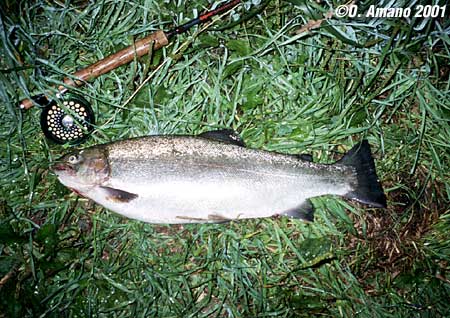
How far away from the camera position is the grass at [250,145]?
2.85 meters

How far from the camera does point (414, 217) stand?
2.98 metres

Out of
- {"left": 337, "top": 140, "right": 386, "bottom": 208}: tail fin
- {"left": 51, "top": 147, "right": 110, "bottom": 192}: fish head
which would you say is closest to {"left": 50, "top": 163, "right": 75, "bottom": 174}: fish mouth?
{"left": 51, "top": 147, "right": 110, "bottom": 192}: fish head

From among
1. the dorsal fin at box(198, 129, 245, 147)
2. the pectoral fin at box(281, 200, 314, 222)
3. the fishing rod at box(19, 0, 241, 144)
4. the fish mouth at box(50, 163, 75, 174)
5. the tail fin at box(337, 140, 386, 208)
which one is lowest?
the pectoral fin at box(281, 200, 314, 222)

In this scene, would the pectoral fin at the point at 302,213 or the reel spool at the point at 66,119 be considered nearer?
the pectoral fin at the point at 302,213

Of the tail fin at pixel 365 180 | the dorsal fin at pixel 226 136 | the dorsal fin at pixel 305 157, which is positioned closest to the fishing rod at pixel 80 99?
the dorsal fin at pixel 226 136

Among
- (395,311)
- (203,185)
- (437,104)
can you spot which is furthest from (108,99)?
(395,311)

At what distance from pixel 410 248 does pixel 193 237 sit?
186 centimetres

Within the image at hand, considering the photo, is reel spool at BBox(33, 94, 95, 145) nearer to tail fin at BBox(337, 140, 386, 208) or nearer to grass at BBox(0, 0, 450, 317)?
grass at BBox(0, 0, 450, 317)

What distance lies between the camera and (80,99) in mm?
2840

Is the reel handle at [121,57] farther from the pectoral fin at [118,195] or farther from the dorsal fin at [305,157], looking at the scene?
the dorsal fin at [305,157]

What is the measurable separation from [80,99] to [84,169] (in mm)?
630

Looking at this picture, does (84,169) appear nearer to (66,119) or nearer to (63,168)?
(63,168)

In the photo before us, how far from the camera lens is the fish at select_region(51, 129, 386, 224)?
2564 millimetres

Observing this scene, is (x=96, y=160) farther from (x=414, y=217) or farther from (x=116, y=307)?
(x=414, y=217)
